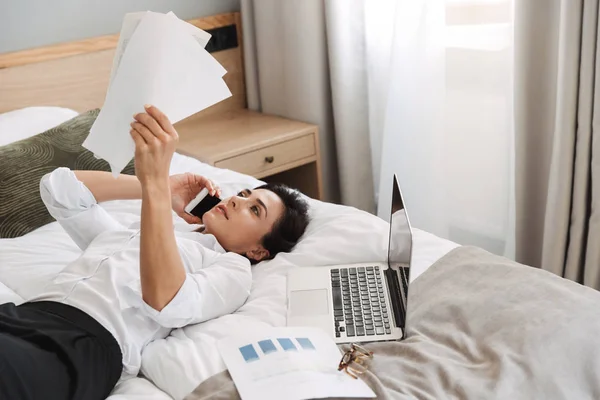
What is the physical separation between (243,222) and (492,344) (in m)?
0.70

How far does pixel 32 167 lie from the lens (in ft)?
6.86

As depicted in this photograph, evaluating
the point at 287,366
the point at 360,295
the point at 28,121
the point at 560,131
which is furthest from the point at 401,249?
the point at 28,121

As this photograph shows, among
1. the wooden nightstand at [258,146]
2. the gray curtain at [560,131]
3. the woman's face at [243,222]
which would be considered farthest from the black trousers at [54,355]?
the gray curtain at [560,131]

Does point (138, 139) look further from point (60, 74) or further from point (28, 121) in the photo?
point (60, 74)

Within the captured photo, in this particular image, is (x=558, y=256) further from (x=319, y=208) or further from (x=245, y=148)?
(x=245, y=148)

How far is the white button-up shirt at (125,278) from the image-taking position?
1397 millimetres

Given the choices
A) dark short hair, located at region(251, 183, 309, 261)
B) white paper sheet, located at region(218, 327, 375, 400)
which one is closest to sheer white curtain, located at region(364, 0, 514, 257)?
dark short hair, located at region(251, 183, 309, 261)

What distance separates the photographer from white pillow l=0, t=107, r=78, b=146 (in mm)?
2340

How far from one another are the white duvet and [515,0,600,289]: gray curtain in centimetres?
61

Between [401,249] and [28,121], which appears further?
[28,121]

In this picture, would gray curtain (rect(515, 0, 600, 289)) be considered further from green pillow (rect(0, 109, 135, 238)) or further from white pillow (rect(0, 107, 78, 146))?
white pillow (rect(0, 107, 78, 146))

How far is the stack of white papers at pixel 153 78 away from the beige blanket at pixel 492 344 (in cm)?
47

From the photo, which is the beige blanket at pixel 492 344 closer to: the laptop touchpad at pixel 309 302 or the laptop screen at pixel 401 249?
the laptop screen at pixel 401 249

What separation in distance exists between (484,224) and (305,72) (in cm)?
96
